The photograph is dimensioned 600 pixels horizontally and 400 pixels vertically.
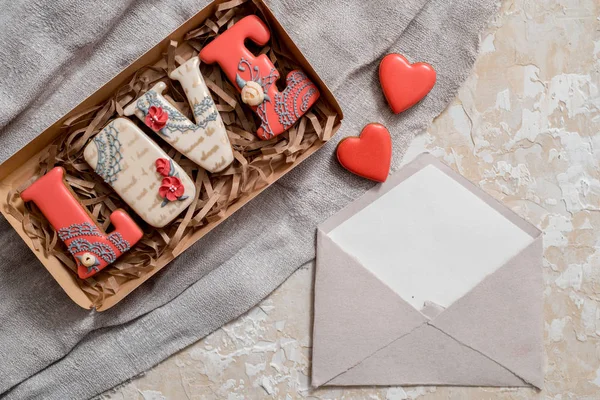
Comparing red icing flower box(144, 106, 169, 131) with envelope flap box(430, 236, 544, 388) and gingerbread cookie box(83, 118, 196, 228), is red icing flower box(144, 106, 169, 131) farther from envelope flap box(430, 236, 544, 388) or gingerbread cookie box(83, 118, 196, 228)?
envelope flap box(430, 236, 544, 388)

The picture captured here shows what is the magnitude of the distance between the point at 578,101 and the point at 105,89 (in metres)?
0.77

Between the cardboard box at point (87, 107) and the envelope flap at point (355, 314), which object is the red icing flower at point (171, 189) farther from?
the envelope flap at point (355, 314)

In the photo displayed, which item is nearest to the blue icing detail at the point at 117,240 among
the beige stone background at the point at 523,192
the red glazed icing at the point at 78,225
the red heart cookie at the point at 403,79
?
the red glazed icing at the point at 78,225

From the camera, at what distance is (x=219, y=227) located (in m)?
0.96

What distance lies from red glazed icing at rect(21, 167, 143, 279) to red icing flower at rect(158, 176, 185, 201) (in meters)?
0.07

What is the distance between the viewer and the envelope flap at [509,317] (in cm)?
97

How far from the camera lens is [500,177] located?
3.24 feet

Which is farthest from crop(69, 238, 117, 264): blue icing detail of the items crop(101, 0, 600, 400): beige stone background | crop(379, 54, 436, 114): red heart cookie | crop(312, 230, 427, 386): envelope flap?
crop(379, 54, 436, 114): red heart cookie

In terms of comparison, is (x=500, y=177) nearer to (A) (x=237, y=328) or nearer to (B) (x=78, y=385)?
(A) (x=237, y=328)

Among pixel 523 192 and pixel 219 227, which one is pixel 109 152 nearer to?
pixel 219 227

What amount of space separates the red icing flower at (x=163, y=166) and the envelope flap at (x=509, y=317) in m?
0.49

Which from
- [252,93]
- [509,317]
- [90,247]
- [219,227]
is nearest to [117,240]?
[90,247]

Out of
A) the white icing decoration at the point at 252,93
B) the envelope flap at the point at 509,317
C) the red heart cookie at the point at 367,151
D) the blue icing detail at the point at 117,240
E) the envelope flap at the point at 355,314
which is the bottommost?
the envelope flap at the point at 509,317

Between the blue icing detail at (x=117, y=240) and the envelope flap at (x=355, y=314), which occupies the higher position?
the blue icing detail at (x=117, y=240)
